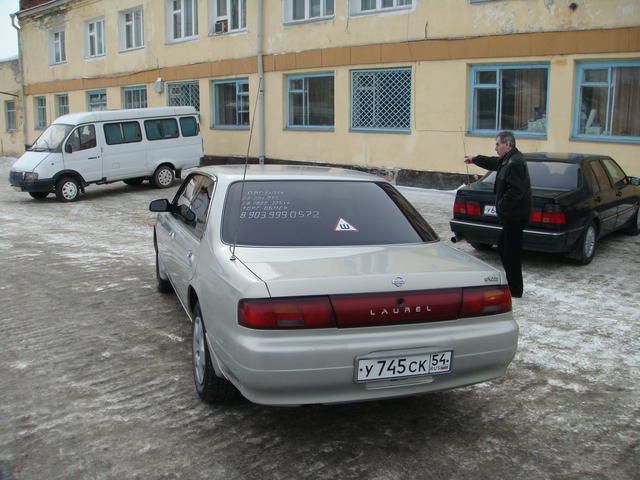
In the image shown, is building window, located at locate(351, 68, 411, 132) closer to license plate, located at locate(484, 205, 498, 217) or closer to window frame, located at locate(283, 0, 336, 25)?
window frame, located at locate(283, 0, 336, 25)

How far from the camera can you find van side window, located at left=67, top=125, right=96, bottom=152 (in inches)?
615

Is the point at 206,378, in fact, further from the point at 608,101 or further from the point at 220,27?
the point at 220,27

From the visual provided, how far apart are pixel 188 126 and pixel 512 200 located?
1238 centimetres

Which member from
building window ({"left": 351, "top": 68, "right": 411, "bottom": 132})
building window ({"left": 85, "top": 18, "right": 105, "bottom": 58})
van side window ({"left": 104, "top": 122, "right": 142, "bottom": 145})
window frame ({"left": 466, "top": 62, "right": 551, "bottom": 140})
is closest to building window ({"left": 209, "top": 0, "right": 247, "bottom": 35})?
building window ({"left": 351, "top": 68, "right": 411, "bottom": 132})

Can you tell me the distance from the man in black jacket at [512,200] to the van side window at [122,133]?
1160cm

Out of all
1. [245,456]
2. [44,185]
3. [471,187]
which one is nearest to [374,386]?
[245,456]

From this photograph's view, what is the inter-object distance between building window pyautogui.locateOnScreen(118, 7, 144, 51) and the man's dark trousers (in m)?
19.8

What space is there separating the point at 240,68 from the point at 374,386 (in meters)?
17.1

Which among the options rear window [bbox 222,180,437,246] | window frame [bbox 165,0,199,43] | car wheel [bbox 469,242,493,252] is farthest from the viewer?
window frame [bbox 165,0,199,43]

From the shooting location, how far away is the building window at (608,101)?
12.5 metres

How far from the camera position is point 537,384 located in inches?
184

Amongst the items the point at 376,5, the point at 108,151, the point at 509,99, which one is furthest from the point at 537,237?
the point at 108,151

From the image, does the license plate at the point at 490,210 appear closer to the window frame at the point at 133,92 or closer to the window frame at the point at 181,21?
the window frame at the point at 181,21

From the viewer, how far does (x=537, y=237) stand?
8.02m
